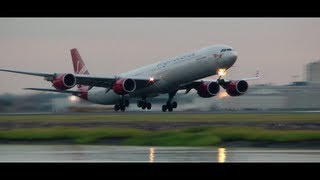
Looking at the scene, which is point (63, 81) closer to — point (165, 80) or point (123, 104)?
point (123, 104)

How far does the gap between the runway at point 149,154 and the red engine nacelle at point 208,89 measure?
40.7m

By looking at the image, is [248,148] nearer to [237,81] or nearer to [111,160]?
[111,160]

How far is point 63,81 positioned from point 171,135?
108 ft

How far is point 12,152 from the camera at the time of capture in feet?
120

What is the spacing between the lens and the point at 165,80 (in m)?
76.9

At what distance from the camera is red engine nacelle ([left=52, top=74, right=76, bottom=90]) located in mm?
75625

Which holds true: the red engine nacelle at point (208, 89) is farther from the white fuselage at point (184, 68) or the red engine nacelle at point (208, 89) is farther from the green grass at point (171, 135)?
the green grass at point (171, 135)

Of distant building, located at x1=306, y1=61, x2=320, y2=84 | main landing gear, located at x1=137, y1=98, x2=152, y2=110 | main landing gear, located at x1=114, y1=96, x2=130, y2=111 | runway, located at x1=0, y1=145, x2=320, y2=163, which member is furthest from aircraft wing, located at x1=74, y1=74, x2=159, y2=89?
distant building, located at x1=306, y1=61, x2=320, y2=84

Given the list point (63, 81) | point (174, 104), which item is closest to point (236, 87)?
point (174, 104)

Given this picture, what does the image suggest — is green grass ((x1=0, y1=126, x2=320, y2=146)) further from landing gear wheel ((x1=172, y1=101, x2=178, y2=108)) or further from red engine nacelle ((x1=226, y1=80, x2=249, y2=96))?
landing gear wheel ((x1=172, y1=101, x2=178, y2=108))

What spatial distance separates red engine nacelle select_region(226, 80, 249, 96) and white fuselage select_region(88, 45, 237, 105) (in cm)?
599
